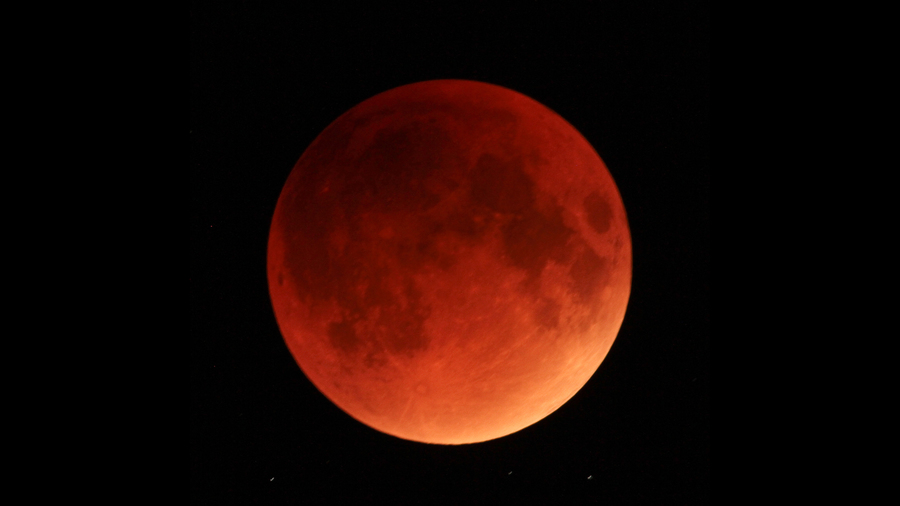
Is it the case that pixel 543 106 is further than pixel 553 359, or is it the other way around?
pixel 543 106

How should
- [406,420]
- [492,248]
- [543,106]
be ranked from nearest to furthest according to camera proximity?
1. [492,248]
2. [406,420]
3. [543,106]

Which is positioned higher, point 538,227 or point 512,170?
point 512,170

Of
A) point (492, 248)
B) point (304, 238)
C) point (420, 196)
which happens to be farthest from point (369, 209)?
point (492, 248)

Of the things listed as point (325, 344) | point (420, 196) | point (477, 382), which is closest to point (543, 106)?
point (420, 196)

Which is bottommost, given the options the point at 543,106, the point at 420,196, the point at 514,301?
the point at 514,301

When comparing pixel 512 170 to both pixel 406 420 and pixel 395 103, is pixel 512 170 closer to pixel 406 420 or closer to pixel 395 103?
pixel 395 103

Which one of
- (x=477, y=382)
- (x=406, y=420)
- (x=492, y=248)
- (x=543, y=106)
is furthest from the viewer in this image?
(x=543, y=106)

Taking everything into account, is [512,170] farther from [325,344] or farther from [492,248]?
[325,344]
